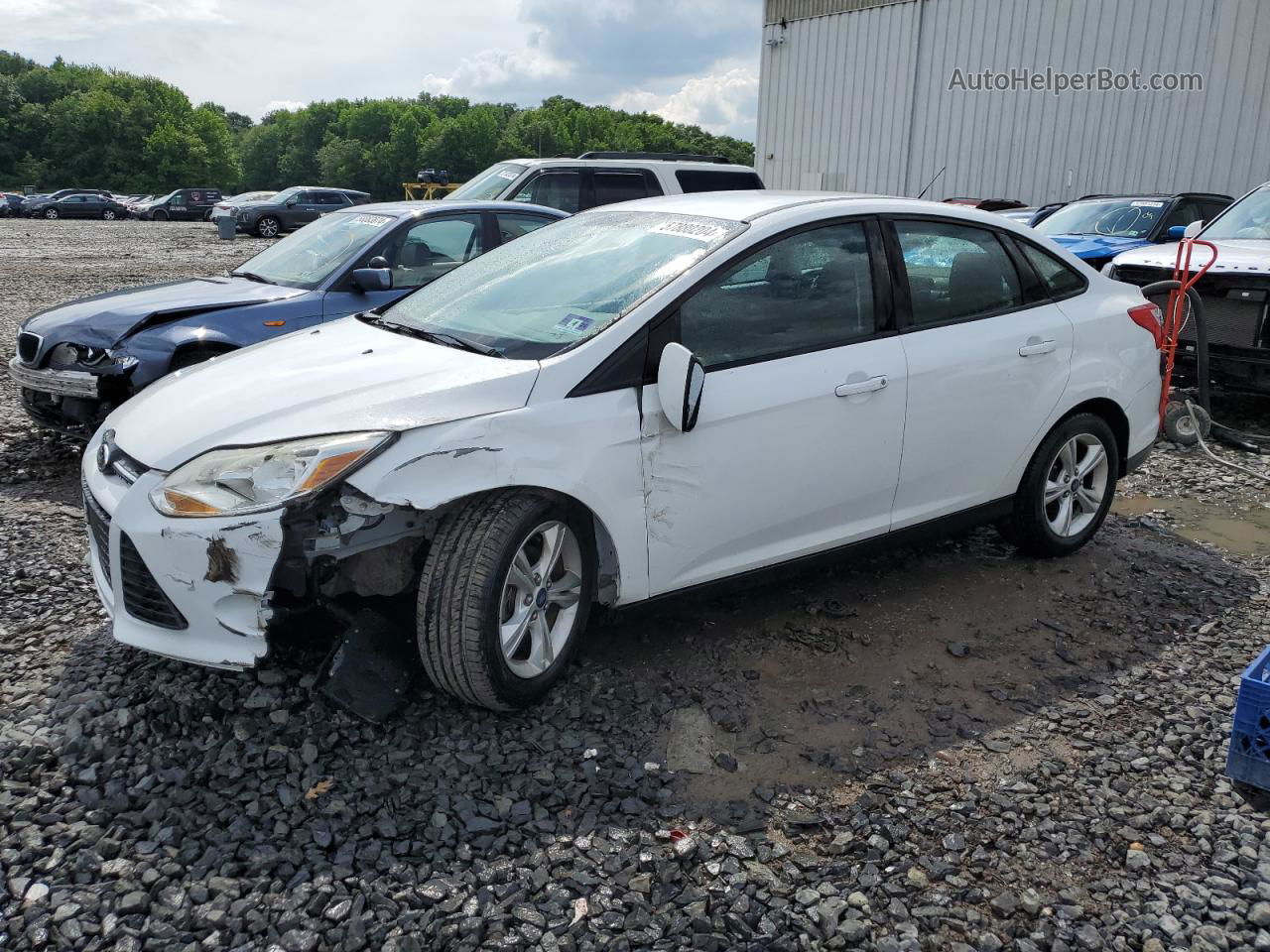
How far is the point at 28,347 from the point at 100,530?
3.32 m

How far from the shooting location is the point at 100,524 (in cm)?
327

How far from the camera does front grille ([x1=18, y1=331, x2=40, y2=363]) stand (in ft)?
19.1

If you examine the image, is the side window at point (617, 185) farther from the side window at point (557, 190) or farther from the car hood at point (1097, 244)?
the car hood at point (1097, 244)

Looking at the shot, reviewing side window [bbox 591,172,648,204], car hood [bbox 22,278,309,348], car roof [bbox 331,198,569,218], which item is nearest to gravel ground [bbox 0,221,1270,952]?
car hood [bbox 22,278,309,348]

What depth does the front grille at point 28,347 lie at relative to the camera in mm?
5812

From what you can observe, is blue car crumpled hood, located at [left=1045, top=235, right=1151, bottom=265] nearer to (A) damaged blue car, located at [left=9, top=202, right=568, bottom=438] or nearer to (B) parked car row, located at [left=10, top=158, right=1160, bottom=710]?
(B) parked car row, located at [left=10, top=158, right=1160, bottom=710]

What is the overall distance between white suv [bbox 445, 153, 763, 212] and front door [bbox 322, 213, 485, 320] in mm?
3451

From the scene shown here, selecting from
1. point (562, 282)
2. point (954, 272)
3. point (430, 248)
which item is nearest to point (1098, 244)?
point (430, 248)

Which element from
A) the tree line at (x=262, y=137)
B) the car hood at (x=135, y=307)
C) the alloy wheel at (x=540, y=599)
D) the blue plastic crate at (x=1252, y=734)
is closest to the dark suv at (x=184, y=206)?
the tree line at (x=262, y=137)

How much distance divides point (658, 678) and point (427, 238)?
4.14 metres

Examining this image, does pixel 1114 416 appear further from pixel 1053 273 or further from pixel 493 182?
pixel 493 182

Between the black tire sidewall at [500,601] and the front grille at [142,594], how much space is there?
2.98ft

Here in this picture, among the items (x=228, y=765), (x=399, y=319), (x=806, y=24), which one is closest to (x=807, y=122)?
(x=806, y=24)

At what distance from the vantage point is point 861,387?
3723 millimetres
